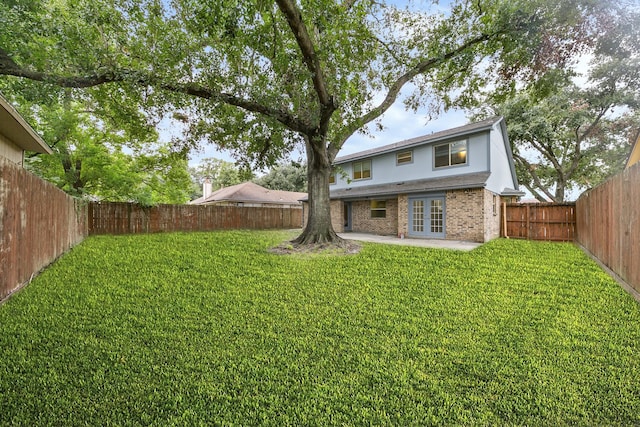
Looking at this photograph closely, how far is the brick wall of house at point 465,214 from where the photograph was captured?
10.3 m

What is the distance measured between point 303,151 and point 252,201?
13.1 m

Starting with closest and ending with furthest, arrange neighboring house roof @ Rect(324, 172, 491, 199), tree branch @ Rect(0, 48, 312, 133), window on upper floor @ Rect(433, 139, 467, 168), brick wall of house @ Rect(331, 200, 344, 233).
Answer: tree branch @ Rect(0, 48, 312, 133) < neighboring house roof @ Rect(324, 172, 491, 199) < window on upper floor @ Rect(433, 139, 467, 168) < brick wall of house @ Rect(331, 200, 344, 233)

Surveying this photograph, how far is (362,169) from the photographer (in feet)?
51.4

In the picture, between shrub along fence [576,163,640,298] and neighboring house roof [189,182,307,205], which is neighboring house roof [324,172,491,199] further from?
neighboring house roof [189,182,307,205]

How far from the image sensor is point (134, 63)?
710 cm

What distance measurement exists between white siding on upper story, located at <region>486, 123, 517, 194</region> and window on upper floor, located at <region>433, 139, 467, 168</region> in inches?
42.0

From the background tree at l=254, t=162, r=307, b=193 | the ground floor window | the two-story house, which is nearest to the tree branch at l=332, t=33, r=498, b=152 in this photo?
the two-story house

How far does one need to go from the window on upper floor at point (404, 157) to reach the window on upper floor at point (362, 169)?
181cm

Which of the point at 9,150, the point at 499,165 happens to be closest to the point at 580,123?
the point at 499,165

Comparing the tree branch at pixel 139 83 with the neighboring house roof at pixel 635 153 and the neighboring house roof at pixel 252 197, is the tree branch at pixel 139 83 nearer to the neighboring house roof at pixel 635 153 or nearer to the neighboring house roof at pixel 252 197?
the neighboring house roof at pixel 635 153

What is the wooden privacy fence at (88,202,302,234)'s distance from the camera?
12.4 metres

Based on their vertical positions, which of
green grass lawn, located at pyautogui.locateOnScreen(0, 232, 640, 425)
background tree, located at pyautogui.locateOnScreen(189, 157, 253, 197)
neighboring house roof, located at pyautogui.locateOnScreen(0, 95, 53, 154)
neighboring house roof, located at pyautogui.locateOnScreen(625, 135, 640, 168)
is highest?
background tree, located at pyautogui.locateOnScreen(189, 157, 253, 197)

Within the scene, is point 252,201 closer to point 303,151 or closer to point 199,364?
point 303,151

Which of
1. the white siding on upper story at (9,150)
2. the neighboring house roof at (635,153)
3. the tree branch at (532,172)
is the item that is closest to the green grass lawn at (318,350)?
the white siding on upper story at (9,150)
